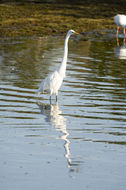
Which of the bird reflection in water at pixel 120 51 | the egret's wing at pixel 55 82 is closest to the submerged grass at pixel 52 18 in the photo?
the bird reflection in water at pixel 120 51

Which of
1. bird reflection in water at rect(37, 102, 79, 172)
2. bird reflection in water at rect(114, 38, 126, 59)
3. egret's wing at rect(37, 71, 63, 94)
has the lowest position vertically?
bird reflection in water at rect(114, 38, 126, 59)

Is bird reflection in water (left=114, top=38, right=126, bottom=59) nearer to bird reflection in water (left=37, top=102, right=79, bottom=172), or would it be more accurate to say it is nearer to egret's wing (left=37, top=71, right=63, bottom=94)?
egret's wing (left=37, top=71, right=63, bottom=94)

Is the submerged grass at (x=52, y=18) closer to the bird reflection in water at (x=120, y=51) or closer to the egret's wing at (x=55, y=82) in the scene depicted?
the bird reflection in water at (x=120, y=51)

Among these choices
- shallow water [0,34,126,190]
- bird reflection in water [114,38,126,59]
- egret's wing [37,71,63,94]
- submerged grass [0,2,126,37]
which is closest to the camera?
shallow water [0,34,126,190]

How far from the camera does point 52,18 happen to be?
3659 centimetres

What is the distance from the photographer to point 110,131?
10.9 metres

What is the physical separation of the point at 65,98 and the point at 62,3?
102 feet

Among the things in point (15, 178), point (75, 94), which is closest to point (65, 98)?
point (75, 94)

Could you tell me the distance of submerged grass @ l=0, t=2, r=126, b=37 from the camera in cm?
3219

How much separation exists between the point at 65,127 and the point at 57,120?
2.50 feet

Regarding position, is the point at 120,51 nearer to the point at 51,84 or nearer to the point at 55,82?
the point at 55,82

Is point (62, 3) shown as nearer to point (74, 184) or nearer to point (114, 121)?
point (114, 121)

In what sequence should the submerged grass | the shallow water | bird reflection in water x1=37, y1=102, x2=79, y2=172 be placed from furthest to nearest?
1. the submerged grass
2. bird reflection in water x1=37, y1=102, x2=79, y2=172
3. the shallow water

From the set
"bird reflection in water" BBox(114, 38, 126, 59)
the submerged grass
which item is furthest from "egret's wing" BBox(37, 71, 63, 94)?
the submerged grass
